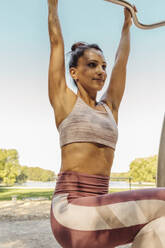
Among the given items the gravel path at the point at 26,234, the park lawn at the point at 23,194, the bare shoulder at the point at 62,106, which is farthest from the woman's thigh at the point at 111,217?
the park lawn at the point at 23,194

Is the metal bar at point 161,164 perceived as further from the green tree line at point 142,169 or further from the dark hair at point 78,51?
the green tree line at point 142,169

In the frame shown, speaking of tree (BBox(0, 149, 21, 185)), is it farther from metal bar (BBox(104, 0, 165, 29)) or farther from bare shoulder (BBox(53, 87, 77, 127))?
bare shoulder (BBox(53, 87, 77, 127))

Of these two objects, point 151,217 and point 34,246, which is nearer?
point 151,217

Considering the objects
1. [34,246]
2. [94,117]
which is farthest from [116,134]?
[34,246]

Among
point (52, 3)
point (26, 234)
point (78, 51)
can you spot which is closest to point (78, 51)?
point (78, 51)

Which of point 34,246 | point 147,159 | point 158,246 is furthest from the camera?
point 147,159

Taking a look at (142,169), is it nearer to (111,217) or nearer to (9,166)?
(9,166)

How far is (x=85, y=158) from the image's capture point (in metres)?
1.10

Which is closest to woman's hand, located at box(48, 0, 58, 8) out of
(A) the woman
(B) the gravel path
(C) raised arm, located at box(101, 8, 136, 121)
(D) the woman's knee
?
(A) the woman

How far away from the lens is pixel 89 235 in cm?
86

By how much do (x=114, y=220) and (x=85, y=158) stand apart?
1.05ft

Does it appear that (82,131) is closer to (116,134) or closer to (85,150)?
(85,150)

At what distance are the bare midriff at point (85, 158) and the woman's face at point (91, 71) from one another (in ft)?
1.13

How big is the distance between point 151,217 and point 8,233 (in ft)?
13.2
